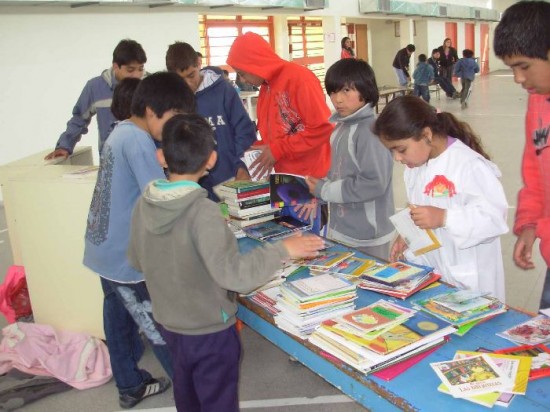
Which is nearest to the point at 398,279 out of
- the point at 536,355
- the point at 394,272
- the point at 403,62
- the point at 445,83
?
the point at 394,272

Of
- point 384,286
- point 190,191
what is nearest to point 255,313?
point 384,286

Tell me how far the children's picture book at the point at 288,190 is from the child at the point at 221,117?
1.91ft

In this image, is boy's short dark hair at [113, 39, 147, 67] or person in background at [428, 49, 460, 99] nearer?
boy's short dark hair at [113, 39, 147, 67]

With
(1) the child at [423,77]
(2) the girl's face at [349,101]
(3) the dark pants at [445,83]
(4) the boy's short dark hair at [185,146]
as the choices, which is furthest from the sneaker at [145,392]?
(3) the dark pants at [445,83]

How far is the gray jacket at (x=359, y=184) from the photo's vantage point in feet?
7.68

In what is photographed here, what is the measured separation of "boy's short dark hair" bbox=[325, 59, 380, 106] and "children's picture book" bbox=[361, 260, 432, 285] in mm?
810

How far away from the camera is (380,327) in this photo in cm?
153

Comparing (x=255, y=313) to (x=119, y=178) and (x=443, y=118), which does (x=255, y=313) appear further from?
(x=443, y=118)

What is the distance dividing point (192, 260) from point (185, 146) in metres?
0.34

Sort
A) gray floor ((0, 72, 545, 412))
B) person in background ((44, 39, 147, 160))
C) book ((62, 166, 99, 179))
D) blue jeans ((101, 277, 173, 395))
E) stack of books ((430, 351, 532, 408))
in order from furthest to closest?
person in background ((44, 39, 147, 160)), book ((62, 166, 99, 179)), gray floor ((0, 72, 545, 412)), blue jeans ((101, 277, 173, 395)), stack of books ((430, 351, 532, 408))

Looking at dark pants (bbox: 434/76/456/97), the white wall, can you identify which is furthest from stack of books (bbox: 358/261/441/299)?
dark pants (bbox: 434/76/456/97)

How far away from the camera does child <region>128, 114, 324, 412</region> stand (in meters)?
1.52

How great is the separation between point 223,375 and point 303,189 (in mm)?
1083

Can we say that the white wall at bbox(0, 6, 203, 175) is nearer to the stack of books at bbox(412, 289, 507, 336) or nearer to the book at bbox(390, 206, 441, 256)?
the book at bbox(390, 206, 441, 256)
